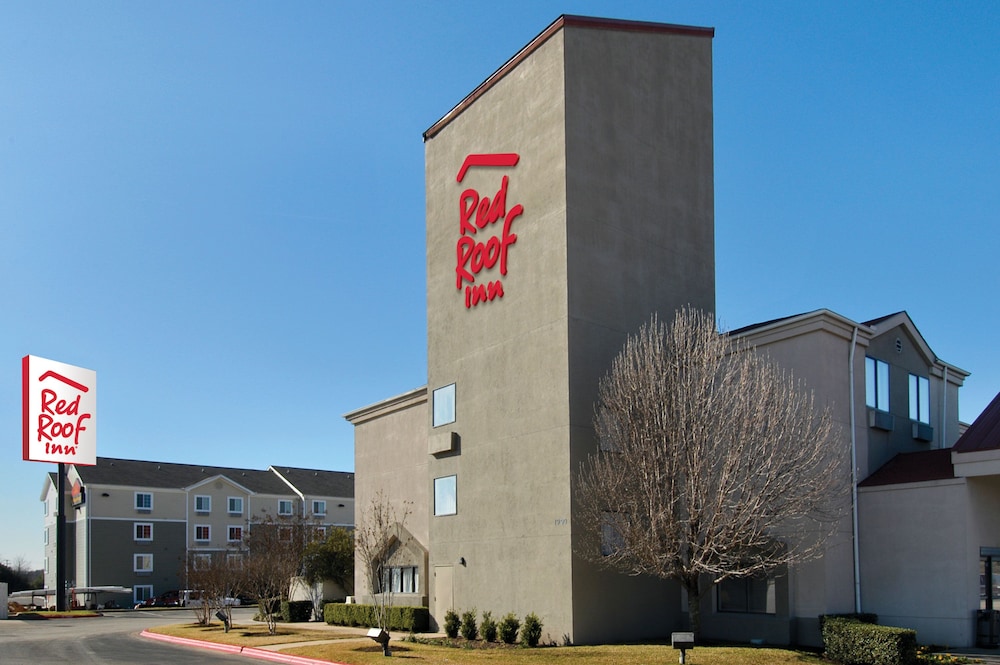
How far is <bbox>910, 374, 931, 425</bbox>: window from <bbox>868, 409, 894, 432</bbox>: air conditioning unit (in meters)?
1.88

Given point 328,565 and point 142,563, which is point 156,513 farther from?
point 328,565

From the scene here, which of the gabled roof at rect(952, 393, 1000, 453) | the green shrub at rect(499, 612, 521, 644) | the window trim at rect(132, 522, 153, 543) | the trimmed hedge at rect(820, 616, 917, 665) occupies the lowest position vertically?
the window trim at rect(132, 522, 153, 543)

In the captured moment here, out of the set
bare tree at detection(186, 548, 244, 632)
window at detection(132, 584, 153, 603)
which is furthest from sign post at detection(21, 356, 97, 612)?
bare tree at detection(186, 548, 244, 632)

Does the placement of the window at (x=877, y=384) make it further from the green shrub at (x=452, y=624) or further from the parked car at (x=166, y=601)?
the parked car at (x=166, y=601)

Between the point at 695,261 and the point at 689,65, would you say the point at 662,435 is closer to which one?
the point at 695,261

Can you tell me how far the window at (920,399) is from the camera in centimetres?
2966

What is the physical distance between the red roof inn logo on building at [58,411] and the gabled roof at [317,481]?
103ft

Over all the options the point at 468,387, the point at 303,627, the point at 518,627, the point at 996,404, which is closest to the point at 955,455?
the point at 996,404

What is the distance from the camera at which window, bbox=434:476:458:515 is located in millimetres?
30844

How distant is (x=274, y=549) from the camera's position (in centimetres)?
3681

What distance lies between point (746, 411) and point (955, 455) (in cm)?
594

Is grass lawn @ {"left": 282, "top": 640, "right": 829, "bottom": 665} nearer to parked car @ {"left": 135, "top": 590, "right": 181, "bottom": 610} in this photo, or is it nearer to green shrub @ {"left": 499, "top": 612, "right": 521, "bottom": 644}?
green shrub @ {"left": 499, "top": 612, "right": 521, "bottom": 644}

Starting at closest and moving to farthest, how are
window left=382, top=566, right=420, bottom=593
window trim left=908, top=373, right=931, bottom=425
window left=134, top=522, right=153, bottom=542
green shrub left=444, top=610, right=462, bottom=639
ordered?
1. green shrub left=444, top=610, right=462, bottom=639
2. window trim left=908, top=373, right=931, bottom=425
3. window left=382, top=566, right=420, bottom=593
4. window left=134, top=522, right=153, bottom=542

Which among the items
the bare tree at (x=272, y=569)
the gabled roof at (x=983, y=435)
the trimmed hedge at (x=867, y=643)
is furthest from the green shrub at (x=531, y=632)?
the gabled roof at (x=983, y=435)
